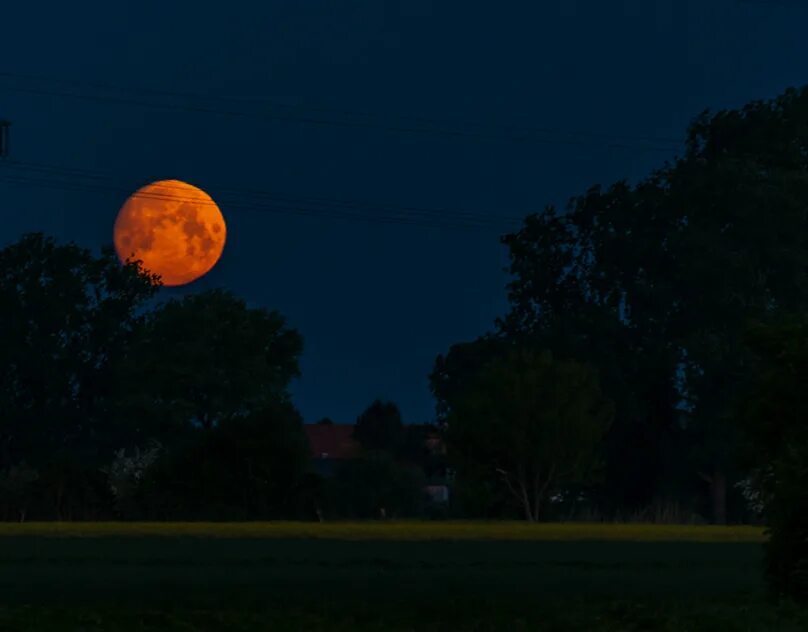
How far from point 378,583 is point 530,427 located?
A: 5110cm

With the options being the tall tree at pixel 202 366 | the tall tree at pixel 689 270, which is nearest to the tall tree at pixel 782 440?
the tall tree at pixel 689 270

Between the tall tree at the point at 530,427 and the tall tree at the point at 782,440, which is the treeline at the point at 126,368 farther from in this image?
the tall tree at the point at 782,440

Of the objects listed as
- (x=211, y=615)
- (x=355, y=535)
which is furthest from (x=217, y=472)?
(x=211, y=615)

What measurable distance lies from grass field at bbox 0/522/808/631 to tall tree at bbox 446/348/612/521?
1011 inches

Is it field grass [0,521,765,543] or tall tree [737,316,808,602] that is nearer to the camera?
tall tree [737,316,808,602]

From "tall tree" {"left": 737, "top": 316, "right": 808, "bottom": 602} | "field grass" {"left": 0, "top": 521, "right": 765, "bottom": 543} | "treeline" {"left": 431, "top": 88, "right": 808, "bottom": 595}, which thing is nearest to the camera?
"tall tree" {"left": 737, "top": 316, "right": 808, "bottom": 602}

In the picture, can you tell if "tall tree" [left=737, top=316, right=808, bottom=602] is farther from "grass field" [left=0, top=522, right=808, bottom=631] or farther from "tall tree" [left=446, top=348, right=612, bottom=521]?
"tall tree" [left=446, top=348, right=612, bottom=521]

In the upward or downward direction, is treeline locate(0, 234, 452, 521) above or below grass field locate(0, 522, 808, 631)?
above

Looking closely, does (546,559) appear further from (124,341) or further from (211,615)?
(124,341)

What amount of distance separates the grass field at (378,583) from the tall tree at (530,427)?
84.3 ft

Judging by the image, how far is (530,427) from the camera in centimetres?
7788

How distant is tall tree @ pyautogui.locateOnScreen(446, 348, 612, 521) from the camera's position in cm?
7750

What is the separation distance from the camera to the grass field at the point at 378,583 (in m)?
18.3

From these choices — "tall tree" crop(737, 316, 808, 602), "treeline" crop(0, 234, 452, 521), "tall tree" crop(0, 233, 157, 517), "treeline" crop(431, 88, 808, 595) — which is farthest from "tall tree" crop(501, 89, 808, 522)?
"tall tree" crop(737, 316, 808, 602)
